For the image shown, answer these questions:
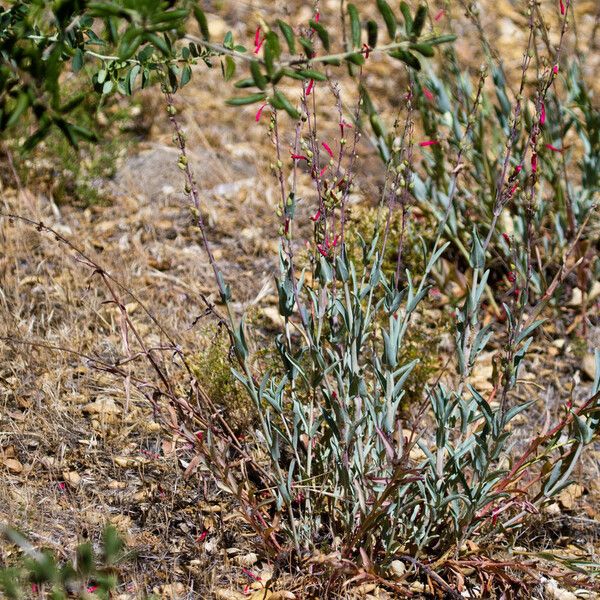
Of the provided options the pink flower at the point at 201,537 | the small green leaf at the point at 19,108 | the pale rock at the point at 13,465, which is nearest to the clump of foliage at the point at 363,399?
the pink flower at the point at 201,537

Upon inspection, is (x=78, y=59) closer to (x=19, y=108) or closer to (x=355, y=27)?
(x=19, y=108)

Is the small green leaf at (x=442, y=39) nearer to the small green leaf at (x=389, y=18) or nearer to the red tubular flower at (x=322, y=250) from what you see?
the small green leaf at (x=389, y=18)

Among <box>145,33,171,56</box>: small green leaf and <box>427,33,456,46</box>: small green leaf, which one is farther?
<box>427,33,456,46</box>: small green leaf

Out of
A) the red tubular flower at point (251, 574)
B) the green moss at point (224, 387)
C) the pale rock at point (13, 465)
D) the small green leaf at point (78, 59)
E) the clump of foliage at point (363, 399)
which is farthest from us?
the green moss at point (224, 387)

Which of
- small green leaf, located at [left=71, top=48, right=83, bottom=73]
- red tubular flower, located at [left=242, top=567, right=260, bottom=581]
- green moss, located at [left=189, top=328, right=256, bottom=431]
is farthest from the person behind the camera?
green moss, located at [left=189, top=328, right=256, bottom=431]

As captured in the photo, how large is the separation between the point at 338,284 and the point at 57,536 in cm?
111

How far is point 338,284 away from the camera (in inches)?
102

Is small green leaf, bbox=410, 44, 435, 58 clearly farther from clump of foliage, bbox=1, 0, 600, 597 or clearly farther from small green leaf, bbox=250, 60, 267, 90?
small green leaf, bbox=250, 60, 267, 90

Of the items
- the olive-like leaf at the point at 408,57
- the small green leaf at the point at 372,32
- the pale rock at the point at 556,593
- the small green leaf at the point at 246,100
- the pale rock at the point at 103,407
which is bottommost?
the pale rock at the point at 556,593

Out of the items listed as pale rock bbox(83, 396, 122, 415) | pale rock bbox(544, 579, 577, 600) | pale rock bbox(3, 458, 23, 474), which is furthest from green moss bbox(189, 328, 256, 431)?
pale rock bbox(544, 579, 577, 600)

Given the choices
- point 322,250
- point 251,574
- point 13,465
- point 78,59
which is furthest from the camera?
point 13,465

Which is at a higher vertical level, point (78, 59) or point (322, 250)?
point (78, 59)

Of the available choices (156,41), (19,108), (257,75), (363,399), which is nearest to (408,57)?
(257,75)

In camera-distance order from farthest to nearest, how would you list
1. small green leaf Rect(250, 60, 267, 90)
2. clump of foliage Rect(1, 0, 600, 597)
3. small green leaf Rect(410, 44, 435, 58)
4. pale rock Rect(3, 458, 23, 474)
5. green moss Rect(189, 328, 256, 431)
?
green moss Rect(189, 328, 256, 431) → pale rock Rect(3, 458, 23, 474) → clump of foliage Rect(1, 0, 600, 597) → small green leaf Rect(410, 44, 435, 58) → small green leaf Rect(250, 60, 267, 90)
